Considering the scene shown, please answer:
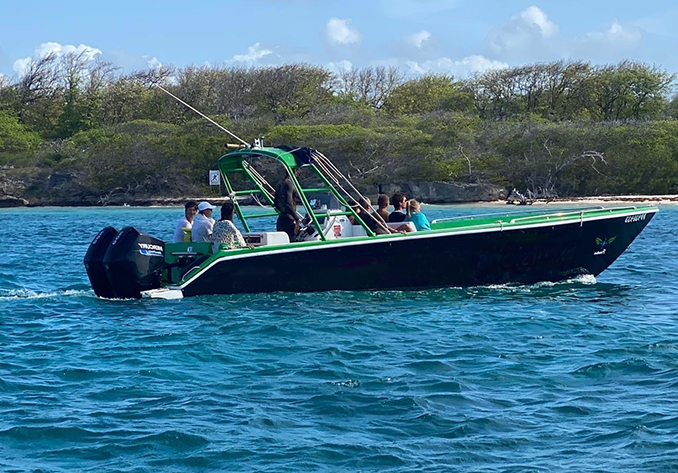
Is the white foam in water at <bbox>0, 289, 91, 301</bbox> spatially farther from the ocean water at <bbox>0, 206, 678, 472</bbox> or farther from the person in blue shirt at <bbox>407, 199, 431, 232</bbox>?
the person in blue shirt at <bbox>407, 199, 431, 232</bbox>

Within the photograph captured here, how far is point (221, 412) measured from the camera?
7.83 m

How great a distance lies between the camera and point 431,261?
1394 cm

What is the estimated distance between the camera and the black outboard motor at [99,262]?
1318 cm

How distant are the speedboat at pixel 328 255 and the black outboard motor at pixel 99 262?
0.05 feet

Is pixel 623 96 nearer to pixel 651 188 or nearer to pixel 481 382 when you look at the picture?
pixel 651 188

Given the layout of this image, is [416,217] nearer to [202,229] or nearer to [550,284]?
[550,284]

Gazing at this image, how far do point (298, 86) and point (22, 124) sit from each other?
20058 millimetres

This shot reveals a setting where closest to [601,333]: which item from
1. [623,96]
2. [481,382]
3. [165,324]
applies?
[481,382]

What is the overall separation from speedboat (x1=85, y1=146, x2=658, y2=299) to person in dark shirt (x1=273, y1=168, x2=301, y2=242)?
138 millimetres

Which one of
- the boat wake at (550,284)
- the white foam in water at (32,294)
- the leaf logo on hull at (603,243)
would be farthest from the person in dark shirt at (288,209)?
the leaf logo on hull at (603,243)

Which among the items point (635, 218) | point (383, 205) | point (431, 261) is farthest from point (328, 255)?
point (635, 218)

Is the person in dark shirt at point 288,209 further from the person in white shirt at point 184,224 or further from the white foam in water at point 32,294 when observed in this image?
the white foam in water at point 32,294

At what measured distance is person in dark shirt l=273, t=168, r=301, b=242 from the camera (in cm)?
1373

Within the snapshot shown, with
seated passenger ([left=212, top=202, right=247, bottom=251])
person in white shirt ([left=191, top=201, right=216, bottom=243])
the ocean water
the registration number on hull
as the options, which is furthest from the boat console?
the registration number on hull
